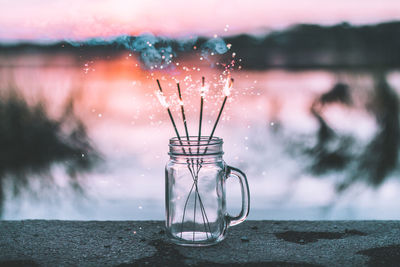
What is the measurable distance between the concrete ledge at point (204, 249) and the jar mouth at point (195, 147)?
27 centimetres

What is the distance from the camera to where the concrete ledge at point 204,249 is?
1312 mm

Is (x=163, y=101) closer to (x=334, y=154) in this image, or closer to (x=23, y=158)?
(x=334, y=154)


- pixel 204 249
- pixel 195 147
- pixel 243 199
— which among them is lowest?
pixel 204 249

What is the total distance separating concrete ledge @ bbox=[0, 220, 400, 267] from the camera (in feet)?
4.31

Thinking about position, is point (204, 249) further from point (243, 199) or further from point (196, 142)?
point (196, 142)

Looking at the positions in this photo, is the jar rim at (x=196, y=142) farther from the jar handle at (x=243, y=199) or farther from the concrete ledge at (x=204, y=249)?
the concrete ledge at (x=204, y=249)

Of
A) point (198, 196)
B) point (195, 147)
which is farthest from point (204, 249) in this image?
point (195, 147)

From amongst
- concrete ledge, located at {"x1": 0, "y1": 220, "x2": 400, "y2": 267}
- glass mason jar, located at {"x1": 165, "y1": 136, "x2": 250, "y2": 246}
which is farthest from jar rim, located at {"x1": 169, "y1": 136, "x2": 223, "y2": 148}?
concrete ledge, located at {"x1": 0, "y1": 220, "x2": 400, "y2": 267}

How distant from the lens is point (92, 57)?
1899mm

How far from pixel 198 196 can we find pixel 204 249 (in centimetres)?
15

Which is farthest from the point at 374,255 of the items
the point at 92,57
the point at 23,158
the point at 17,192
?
the point at 23,158

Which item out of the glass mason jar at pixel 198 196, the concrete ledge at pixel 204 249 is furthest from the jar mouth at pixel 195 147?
the concrete ledge at pixel 204 249

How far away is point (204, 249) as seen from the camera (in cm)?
139

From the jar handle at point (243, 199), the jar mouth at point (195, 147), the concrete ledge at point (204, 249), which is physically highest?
the jar mouth at point (195, 147)
